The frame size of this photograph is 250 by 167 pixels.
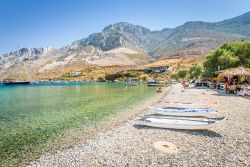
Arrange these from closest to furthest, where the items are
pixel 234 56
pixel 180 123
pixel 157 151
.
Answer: pixel 157 151
pixel 180 123
pixel 234 56

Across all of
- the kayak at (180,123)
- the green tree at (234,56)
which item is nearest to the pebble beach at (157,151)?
the kayak at (180,123)

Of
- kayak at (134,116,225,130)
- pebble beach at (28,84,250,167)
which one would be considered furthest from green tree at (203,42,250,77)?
pebble beach at (28,84,250,167)

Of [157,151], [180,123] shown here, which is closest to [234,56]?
[180,123]

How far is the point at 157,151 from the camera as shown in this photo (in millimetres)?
15906

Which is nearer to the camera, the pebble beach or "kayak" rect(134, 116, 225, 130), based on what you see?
A: the pebble beach

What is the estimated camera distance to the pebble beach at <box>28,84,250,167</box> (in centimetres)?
1419

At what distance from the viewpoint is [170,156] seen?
14914 mm

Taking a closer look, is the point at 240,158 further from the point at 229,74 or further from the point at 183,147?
the point at 229,74

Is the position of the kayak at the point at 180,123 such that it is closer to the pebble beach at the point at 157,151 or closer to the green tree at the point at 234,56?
the pebble beach at the point at 157,151

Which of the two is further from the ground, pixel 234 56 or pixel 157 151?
pixel 234 56

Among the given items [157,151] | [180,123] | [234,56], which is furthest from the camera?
[234,56]

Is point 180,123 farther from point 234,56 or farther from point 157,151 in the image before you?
point 234,56

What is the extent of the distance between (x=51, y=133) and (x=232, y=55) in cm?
6687

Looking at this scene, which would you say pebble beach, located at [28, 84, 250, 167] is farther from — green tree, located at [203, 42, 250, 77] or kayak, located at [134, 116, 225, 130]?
green tree, located at [203, 42, 250, 77]
